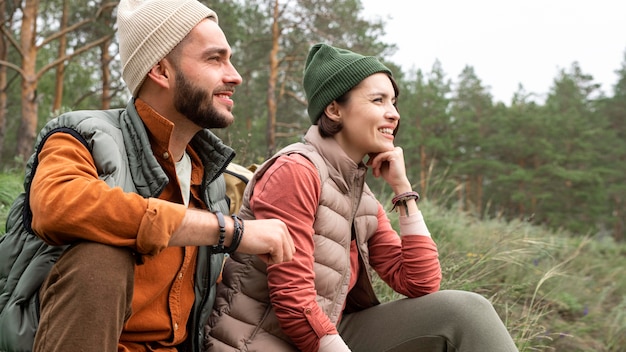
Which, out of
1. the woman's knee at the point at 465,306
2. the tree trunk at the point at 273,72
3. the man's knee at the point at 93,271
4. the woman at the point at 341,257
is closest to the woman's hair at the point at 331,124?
the woman at the point at 341,257

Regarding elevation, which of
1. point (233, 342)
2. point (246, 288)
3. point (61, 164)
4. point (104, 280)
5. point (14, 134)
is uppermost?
point (61, 164)

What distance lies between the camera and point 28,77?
35.5 feet

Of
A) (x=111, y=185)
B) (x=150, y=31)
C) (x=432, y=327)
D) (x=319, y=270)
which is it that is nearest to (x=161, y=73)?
(x=150, y=31)

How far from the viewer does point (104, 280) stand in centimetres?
138

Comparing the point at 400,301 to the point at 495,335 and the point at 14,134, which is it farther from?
the point at 14,134

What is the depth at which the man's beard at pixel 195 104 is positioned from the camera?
1914mm

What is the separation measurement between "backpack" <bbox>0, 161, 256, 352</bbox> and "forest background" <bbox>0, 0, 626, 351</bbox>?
257cm

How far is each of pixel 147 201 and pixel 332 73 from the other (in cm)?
113

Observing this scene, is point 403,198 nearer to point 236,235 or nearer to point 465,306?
point 465,306

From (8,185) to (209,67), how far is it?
2.91 m

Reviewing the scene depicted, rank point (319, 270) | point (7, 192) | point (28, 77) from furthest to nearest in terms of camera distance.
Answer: point (28, 77) < point (7, 192) < point (319, 270)

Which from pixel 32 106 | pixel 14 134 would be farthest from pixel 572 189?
pixel 14 134

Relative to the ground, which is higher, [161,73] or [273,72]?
[161,73]

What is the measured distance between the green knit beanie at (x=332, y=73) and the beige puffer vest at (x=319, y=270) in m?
0.18
